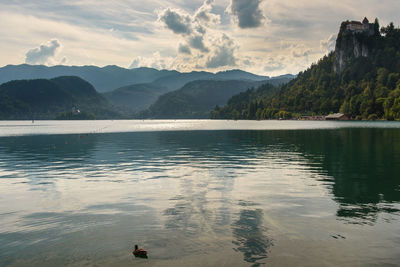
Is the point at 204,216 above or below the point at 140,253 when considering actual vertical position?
below

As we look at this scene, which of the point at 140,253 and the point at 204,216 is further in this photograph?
the point at 204,216

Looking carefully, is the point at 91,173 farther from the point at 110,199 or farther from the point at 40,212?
the point at 40,212

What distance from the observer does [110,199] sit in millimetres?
28594

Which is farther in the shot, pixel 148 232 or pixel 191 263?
pixel 148 232

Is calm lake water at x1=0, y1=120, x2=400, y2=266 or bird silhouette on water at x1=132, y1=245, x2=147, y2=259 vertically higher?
bird silhouette on water at x1=132, y1=245, x2=147, y2=259

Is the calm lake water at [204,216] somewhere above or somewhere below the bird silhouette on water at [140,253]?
below

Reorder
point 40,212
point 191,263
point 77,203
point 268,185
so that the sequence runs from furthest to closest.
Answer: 1. point 268,185
2. point 77,203
3. point 40,212
4. point 191,263

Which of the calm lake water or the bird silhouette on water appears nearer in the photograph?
the bird silhouette on water

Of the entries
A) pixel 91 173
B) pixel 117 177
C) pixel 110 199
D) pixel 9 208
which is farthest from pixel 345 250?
pixel 91 173

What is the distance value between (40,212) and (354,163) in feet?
132

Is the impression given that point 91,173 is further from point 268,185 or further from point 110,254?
point 110,254

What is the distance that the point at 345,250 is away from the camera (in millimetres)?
16578

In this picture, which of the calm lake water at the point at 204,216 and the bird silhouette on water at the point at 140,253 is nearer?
the bird silhouette on water at the point at 140,253

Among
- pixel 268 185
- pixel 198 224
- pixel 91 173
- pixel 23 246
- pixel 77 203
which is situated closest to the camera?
Result: pixel 23 246
